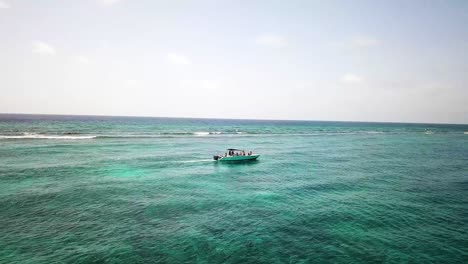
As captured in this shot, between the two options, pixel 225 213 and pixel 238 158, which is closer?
pixel 225 213

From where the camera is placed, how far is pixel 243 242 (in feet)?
73.0

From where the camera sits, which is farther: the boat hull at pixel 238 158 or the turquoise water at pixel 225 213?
the boat hull at pixel 238 158

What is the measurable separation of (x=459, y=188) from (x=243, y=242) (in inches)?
1348

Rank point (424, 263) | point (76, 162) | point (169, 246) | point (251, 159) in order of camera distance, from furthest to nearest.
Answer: point (251, 159) < point (76, 162) < point (169, 246) < point (424, 263)

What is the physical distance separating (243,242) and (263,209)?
7.87 meters

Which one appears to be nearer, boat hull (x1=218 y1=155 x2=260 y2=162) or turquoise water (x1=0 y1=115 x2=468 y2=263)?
turquoise water (x1=0 y1=115 x2=468 y2=263)

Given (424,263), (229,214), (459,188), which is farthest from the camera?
(459,188)

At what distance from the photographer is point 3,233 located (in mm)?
22750

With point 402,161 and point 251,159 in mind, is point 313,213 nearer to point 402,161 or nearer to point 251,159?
point 251,159

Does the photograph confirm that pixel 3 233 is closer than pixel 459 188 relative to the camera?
Yes

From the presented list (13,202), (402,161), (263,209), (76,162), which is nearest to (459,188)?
(402,161)

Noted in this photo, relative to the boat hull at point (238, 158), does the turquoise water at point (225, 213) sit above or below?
below

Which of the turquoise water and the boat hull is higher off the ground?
the boat hull

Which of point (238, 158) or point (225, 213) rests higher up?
point (238, 158)
